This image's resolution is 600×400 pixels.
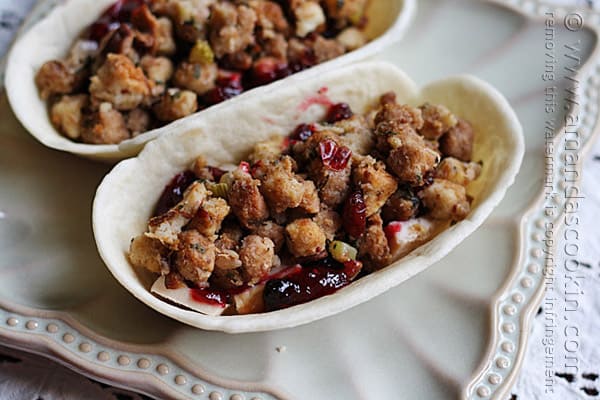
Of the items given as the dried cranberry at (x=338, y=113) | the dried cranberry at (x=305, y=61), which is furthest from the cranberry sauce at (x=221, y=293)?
the dried cranberry at (x=305, y=61)

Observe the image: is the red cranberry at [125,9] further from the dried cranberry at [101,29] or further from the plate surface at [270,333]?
the plate surface at [270,333]

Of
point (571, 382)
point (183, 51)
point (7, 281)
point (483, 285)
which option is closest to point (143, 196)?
point (7, 281)

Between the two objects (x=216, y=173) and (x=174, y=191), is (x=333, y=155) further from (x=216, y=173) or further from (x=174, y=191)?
(x=174, y=191)

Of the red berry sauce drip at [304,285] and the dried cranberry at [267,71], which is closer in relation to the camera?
the red berry sauce drip at [304,285]

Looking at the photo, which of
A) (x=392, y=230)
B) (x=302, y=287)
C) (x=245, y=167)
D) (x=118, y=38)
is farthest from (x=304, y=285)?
(x=118, y=38)

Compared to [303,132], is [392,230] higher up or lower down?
lower down

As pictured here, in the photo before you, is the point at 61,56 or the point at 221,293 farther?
the point at 61,56

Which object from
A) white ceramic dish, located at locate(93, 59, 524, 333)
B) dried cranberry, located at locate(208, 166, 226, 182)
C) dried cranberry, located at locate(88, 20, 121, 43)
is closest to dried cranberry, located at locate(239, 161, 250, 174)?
dried cranberry, located at locate(208, 166, 226, 182)
